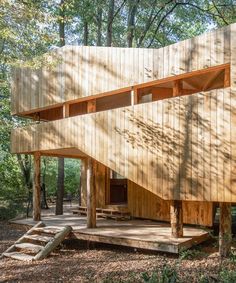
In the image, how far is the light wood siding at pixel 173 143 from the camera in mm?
7648

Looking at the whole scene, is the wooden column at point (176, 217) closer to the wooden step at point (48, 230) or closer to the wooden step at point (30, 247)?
the wooden step at point (48, 230)

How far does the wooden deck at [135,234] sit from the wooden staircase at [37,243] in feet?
1.59

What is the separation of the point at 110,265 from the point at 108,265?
0.05 metres

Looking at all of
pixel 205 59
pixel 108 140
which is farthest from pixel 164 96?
pixel 205 59

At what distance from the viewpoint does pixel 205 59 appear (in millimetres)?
8039

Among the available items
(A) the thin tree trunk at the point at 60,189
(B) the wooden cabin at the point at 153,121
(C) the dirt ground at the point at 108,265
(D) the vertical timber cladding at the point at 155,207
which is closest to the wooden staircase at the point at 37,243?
(C) the dirt ground at the point at 108,265

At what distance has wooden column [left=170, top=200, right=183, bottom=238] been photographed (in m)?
8.74

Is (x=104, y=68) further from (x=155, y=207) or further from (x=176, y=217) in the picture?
(x=155, y=207)

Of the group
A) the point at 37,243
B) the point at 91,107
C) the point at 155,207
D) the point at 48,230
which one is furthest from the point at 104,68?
the point at 37,243

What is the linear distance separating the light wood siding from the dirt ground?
4.74ft

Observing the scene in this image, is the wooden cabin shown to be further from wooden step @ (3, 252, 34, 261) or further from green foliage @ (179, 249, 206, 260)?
wooden step @ (3, 252, 34, 261)

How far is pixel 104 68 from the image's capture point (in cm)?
1013

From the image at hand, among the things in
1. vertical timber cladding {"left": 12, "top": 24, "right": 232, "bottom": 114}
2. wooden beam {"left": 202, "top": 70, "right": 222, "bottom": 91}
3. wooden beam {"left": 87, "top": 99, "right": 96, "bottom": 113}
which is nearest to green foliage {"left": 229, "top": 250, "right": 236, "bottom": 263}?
vertical timber cladding {"left": 12, "top": 24, "right": 232, "bottom": 114}

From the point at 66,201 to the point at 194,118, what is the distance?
652 inches
